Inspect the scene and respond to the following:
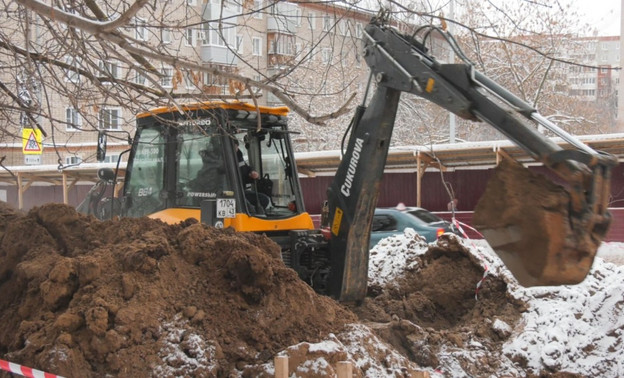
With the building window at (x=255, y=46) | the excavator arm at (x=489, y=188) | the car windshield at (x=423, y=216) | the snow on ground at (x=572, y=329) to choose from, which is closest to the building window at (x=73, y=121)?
the building window at (x=255, y=46)

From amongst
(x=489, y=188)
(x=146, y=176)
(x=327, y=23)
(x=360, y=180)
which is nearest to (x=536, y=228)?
(x=489, y=188)

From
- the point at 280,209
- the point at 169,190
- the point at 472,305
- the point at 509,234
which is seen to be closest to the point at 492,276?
the point at 472,305

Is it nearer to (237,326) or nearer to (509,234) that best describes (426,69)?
(509,234)

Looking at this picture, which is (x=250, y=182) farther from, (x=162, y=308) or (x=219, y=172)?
(x=162, y=308)

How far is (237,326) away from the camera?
5.78 meters

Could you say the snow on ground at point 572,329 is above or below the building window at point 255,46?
below

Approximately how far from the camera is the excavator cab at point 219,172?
25.1ft

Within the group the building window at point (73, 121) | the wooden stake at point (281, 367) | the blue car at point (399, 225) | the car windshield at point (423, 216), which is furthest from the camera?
the car windshield at point (423, 216)

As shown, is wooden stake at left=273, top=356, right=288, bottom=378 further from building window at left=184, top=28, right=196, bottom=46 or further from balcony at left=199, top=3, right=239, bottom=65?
building window at left=184, top=28, right=196, bottom=46

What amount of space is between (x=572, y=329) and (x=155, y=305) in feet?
13.7

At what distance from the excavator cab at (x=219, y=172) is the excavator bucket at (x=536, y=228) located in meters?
3.00

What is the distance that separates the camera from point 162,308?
18.4 feet

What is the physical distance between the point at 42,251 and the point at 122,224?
A: 754 millimetres

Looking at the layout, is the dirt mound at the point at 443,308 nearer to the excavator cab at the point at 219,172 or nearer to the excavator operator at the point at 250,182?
the excavator cab at the point at 219,172
